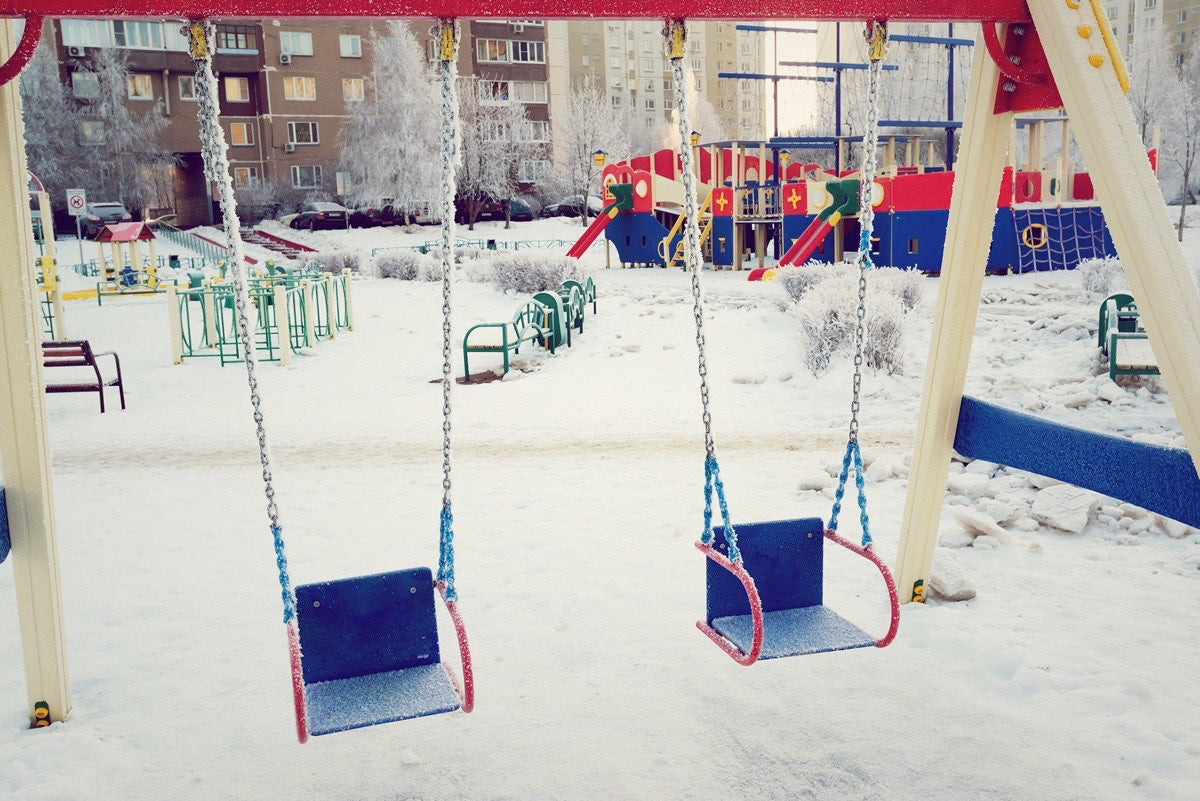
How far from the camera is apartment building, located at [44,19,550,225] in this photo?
3869cm

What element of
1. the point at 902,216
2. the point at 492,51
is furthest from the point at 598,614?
Answer: the point at 492,51

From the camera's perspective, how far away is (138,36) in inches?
1531

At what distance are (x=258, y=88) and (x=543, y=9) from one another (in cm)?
4294

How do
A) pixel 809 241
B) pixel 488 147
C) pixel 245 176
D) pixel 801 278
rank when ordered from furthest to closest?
pixel 245 176
pixel 488 147
pixel 809 241
pixel 801 278

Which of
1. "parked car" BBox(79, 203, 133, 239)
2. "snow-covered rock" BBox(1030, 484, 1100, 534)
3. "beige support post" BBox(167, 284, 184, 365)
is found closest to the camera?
"snow-covered rock" BBox(1030, 484, 1100, 534)

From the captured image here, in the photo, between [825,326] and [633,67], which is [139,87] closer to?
[825,326]

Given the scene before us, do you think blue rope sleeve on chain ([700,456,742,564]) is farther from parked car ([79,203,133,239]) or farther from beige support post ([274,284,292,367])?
parked car ([79,203,133,239])

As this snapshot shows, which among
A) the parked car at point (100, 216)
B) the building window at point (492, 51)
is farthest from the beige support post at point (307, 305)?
the building window at point (492, 51)

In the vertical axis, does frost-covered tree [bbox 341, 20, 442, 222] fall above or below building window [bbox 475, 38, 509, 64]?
below

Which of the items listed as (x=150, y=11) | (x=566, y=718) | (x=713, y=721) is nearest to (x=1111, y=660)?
(x=713, y=721)

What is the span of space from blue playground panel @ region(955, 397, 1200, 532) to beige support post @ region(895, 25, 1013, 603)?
0.11 metres

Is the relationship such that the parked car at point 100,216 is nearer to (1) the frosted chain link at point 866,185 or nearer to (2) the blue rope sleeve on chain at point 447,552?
(2) the blue rope sleeve on chain at point 447,552

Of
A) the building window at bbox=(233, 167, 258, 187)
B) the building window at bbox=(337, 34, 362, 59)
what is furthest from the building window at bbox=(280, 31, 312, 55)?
the building window at bbox=(233, 167, 258, 187)

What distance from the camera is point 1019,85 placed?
3430 millimetres
